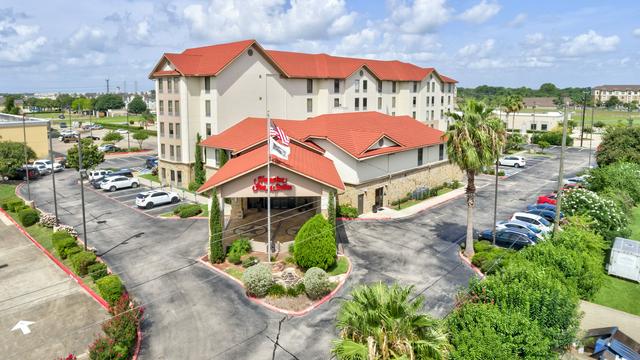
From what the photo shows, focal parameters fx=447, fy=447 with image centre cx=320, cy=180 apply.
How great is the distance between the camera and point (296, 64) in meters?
63.2

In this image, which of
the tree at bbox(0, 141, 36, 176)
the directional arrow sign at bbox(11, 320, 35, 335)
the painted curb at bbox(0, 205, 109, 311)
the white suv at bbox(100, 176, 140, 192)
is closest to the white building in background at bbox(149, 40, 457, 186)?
the white suv at bbox(100, 176, 140, 192)

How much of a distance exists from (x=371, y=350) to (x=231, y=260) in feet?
62.0

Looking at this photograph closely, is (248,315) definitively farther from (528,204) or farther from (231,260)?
(528,204)

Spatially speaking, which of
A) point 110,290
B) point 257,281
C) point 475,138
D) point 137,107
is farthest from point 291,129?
point 137,107

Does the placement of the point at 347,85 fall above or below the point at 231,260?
above

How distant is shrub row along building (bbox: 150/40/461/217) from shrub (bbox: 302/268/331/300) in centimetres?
720

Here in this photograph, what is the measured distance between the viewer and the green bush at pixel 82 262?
30.3m

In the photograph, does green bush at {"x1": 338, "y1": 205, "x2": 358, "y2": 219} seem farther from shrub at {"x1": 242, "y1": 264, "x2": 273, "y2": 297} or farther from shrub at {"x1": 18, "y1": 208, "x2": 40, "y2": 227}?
shrub at {"x1": 18, "y1": 208, "x2": 40, "y2": 227}

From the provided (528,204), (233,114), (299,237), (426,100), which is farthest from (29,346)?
(426,100)

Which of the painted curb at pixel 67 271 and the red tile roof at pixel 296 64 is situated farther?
the red tile roof at pixel 296 64

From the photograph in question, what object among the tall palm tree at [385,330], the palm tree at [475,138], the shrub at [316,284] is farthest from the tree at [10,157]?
the tall palm tree at [385,330]

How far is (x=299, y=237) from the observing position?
30312 millimetres

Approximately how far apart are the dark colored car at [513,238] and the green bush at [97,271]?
1113 inches

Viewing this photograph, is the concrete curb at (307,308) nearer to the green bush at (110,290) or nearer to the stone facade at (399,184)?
the green bush at (110,290)
